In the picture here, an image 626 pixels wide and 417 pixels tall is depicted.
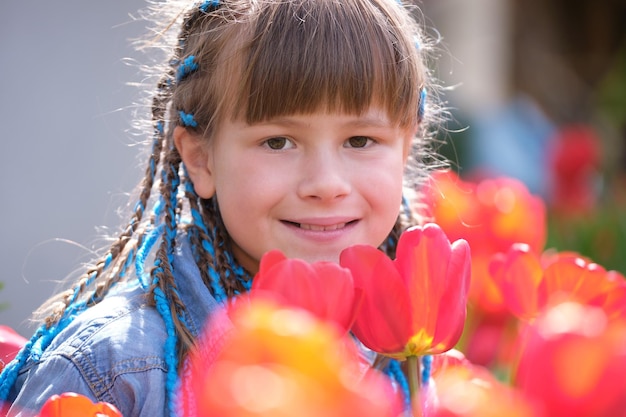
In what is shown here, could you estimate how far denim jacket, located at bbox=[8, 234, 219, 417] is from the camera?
3.87 ft

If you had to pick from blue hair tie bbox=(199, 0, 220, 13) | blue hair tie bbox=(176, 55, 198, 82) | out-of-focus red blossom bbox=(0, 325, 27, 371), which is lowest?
out-of-focus red blossom bbox=(0, 325, 27, 371)

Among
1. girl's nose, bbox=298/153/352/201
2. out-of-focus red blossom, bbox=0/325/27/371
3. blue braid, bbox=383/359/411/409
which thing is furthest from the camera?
blue braid, bbox=383/359/411/409

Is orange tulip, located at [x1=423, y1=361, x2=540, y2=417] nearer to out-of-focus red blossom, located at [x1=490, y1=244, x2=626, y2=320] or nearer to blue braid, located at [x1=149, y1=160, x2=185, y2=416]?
out-of-focus red blossom, located at [x1=490, y1=244, x2=626, y2=320]

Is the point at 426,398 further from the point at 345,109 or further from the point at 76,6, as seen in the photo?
the point at 76,6

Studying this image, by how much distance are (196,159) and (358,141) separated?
273 mm

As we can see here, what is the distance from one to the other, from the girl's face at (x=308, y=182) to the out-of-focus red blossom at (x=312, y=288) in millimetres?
604

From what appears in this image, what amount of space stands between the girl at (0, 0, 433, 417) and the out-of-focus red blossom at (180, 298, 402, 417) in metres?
0.76

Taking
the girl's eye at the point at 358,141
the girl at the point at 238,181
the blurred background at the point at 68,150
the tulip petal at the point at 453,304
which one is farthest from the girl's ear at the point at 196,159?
the blurred background at the point at 68,150

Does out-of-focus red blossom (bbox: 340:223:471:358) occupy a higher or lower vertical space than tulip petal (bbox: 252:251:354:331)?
lower

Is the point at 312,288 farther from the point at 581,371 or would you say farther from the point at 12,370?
the point at 12,370

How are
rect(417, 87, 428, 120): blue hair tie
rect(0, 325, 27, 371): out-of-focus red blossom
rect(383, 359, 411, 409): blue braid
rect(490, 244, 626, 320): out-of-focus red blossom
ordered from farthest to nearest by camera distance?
1. rect(417, 87, 428, 120): blue hair tie
2. rect(383, 359, 411, 409): blue braid
3. rect(0, 325, 27, 371): out-of-focus red blossom
4. rect(490, 244, 626, 320): out-of-focus red blossom

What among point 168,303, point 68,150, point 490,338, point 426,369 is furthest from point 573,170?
point 168,303

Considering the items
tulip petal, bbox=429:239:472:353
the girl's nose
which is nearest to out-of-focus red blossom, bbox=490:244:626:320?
tulip petal, bbox=429:239:472:353

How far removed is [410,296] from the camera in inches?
30.7
